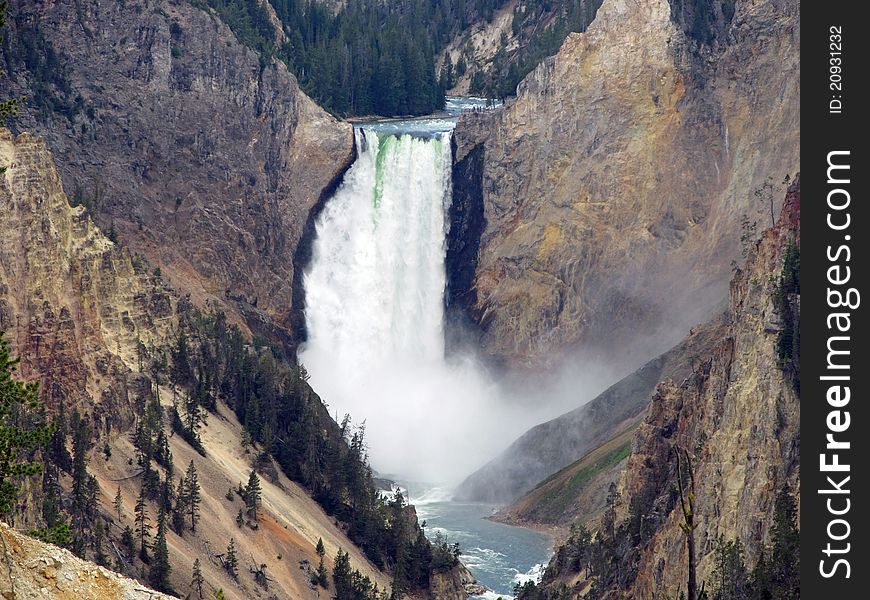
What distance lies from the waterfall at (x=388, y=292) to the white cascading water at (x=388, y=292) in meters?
0.08

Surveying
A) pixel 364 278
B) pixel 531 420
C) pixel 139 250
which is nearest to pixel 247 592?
pixel 139 250

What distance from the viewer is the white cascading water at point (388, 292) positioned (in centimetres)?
13638

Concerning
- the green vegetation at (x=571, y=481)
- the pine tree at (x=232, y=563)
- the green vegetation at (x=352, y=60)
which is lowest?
the green vegetation at (x=571, y=481)

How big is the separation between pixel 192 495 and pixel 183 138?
46.9 meters

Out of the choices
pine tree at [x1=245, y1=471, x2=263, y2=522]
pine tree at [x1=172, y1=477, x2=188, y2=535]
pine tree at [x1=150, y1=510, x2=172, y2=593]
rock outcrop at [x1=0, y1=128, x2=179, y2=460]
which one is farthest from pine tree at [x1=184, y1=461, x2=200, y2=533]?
pine tree at [x1=150, y1=510, x2=172, y2=593]

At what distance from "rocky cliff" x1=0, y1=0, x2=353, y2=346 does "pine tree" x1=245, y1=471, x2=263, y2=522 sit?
82.1 ft

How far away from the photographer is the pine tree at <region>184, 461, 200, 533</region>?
82.4 m

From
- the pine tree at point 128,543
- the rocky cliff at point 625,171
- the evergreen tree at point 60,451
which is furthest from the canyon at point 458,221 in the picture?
the pine tree at point 128,543

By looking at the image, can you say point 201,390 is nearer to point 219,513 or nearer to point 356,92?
point 219,513

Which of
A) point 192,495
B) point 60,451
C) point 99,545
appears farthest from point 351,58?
point 99,545

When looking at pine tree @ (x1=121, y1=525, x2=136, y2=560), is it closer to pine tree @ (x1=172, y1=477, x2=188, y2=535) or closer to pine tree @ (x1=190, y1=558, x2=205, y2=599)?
pine tree @ (x1=190, y1=558, x2=205, y2=599)

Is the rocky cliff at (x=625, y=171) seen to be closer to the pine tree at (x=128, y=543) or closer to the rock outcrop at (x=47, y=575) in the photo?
the pine tree at (x=128, y=543)

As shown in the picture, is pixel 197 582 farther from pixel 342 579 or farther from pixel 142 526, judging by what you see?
pixel 342 579

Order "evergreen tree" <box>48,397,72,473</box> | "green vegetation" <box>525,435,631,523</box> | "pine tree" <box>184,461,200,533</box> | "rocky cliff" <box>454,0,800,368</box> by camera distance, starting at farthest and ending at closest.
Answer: "rocky cliff" <box>454,0,800,368</box>
"green vegetation" <box>525,435,631,523</box>
"pine tree" <box>184,461,200,533</box>
"evergreen tree" <box>48,397,72,473</box>
